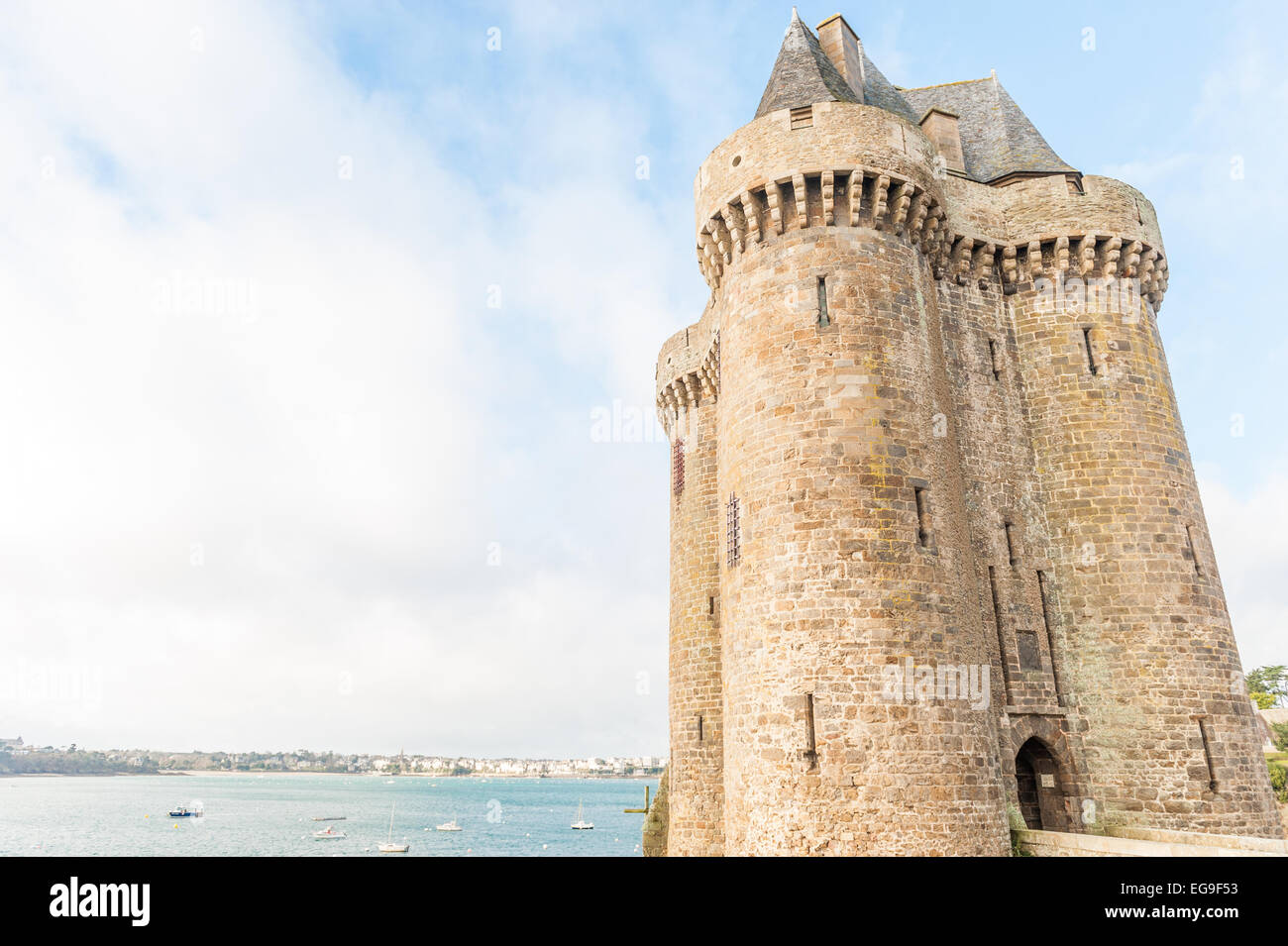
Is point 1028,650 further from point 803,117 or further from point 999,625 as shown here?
point 803,117

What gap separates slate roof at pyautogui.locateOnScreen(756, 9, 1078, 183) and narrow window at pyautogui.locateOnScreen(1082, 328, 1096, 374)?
5021 mm

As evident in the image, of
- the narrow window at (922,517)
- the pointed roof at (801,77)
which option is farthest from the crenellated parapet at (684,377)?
the narrow window at (922,517)

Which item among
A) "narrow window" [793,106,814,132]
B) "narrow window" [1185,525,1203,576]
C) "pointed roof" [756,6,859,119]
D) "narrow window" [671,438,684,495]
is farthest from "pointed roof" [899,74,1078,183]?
"narrow window" [671,438,684,495]

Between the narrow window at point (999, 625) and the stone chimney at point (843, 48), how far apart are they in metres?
13.5

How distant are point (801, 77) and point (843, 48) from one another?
342 cm

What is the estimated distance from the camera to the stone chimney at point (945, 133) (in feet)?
75.2

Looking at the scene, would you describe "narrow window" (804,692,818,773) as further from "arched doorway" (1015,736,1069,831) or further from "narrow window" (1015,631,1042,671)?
"narrow window" (1015,631,1042,671)

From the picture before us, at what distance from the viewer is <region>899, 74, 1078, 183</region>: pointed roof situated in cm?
2320

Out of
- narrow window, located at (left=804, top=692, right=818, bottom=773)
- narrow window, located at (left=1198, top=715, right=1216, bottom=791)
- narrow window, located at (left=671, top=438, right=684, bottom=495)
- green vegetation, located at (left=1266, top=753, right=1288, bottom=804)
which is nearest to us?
narrow window, located at (left=804, top=692, right=818, bottom=773)

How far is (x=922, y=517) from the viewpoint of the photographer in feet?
53.0

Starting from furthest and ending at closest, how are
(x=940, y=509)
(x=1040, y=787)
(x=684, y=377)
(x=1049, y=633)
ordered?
(x=684, y=377), (x=1049, y=633), (x=1040, y=787), (x=940, y=509)

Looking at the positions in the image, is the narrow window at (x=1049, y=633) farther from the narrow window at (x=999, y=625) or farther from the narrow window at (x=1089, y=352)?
the narrow window at (x=1089, y=352)

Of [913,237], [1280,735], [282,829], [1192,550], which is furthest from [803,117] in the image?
[282,829]
